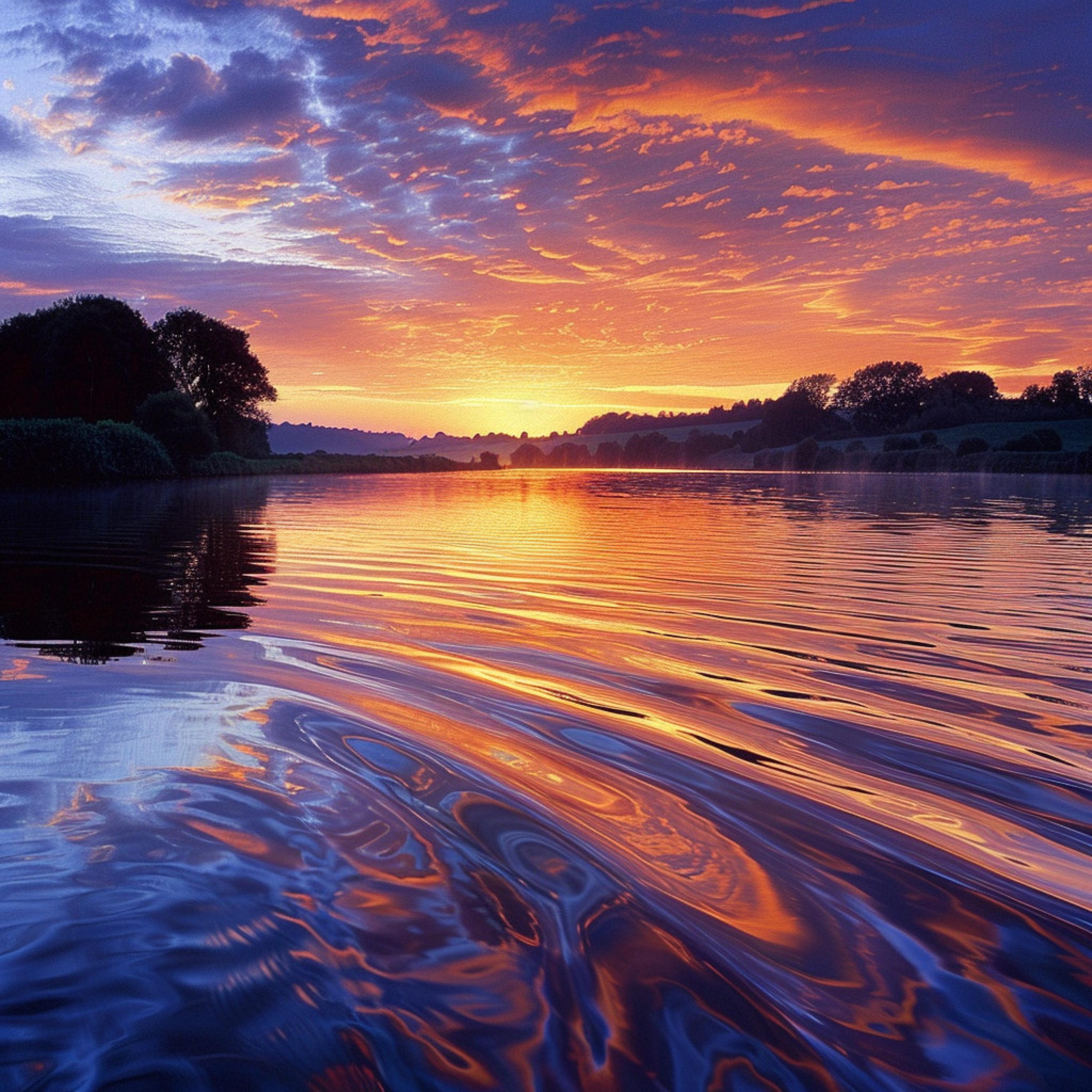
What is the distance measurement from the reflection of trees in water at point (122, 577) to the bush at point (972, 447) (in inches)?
2619

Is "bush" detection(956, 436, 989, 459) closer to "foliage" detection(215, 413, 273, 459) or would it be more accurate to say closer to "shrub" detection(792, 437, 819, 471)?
"shrub" detection(792, 437, 819, 471)

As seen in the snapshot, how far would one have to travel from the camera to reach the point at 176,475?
122ft

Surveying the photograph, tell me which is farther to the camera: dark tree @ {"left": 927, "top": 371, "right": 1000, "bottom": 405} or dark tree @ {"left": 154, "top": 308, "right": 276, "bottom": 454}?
dark tree @ {"left": 927, "top": 371, "right": 1000, "bottom": 405}

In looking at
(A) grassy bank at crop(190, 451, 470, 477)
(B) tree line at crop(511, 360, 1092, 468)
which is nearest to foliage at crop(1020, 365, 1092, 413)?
(B) tree line at crop(511, 360, 1092, 468)

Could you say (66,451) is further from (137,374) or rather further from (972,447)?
Result: (972,447)

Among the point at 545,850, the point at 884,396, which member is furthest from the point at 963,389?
the point at 545,850

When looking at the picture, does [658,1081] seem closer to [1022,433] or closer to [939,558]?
[939,558]

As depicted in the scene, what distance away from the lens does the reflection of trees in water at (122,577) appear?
4.70m

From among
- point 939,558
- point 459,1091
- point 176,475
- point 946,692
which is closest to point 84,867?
point 459,1091

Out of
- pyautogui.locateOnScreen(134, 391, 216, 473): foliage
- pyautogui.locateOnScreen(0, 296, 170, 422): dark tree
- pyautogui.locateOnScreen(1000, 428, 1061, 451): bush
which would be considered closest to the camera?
pyautogui.locateOnScreen(134, 391, 216, 473): foliage

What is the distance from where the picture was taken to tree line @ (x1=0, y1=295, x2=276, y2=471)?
132ft

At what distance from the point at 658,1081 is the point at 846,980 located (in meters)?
0.53

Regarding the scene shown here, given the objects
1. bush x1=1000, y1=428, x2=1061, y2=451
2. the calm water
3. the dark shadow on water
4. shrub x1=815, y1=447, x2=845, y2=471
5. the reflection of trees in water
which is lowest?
the calm water

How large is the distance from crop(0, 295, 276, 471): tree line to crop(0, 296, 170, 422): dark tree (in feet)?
0.17
